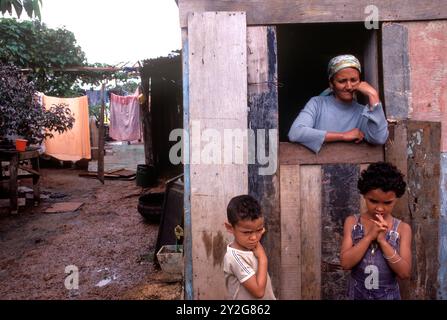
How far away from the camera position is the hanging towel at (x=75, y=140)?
12531 mm

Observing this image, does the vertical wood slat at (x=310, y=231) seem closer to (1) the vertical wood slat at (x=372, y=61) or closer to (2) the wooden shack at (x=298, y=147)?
(2) the wooden shack at (x=298, y=147)

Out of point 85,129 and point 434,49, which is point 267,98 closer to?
point 434,49

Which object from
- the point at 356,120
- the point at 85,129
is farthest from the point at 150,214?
the point at 85,129

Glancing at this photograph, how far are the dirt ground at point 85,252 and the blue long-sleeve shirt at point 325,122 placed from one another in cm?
236

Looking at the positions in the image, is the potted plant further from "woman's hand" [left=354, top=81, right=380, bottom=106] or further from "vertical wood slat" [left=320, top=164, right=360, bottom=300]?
"woman's hand" [left=354, top=81, right=380, bottom=106]

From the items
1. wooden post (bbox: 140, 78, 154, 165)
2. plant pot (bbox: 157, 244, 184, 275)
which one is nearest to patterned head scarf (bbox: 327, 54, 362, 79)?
plant pot (bbox: 157, 244, 184, 275)

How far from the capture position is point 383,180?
2029 millimetres

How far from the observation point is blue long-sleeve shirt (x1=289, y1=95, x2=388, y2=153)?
2613 millimetres

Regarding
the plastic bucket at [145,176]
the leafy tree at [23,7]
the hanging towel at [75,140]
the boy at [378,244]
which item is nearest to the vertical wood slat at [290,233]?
the boy at [378,244]

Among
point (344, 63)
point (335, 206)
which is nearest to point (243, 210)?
point (335, 206)

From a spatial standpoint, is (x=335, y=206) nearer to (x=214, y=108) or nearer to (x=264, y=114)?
(x=264, y=114)

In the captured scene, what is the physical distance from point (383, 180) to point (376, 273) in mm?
525

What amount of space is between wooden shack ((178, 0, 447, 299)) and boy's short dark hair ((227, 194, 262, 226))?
59 cm

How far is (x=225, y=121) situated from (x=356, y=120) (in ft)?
3.27
